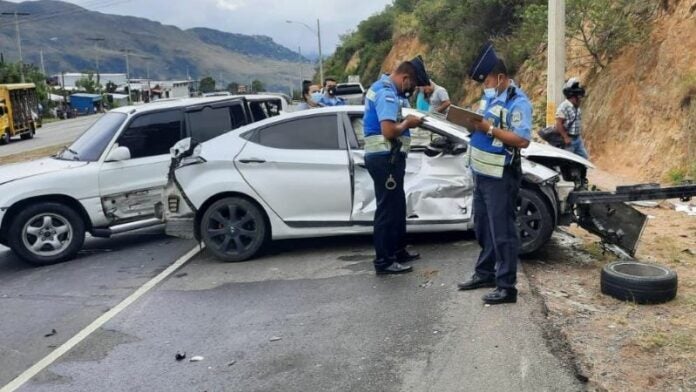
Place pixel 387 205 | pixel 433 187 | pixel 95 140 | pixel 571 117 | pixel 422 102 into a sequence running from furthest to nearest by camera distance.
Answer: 1. pixel 422 102
2. pixel 571 117
3. pixel 95 140
4. pixel 433 187
5. pixel 387 205

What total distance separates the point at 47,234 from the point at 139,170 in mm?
1221

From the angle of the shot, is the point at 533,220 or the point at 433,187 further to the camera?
the point at 433,187

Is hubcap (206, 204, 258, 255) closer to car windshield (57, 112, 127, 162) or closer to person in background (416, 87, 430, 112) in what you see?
car windshield (57, 112, 127, 162)

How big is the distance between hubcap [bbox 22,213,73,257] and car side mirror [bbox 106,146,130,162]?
0.85 meters

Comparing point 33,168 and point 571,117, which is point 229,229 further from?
point 571,117

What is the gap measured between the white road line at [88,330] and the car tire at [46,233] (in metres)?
1.29

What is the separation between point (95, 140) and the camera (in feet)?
27.3

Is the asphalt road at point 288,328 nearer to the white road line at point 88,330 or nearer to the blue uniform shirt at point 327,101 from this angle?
the white road line at point 88,330

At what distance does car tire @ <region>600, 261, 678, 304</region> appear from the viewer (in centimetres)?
506

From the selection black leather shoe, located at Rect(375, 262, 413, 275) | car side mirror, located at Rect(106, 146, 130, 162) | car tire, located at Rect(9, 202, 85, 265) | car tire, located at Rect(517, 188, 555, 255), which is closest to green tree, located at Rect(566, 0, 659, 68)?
car tire, located at Rect(517, 188, 555, 255)

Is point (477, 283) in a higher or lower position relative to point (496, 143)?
lower

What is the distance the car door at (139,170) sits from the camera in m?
8.02

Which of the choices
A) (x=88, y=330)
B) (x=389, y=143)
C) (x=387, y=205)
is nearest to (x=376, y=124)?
(x=389, y=143)

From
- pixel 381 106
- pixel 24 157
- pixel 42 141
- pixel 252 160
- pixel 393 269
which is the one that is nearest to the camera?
pixel 381 106
